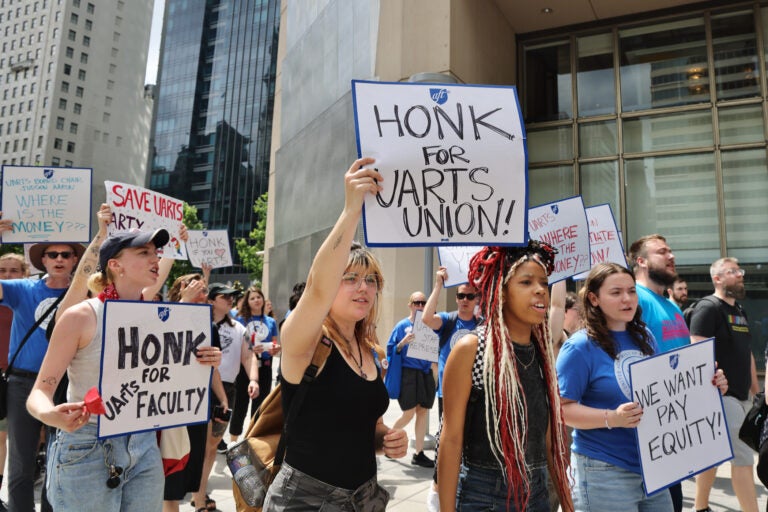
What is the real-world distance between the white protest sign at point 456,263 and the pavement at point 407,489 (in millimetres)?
2059

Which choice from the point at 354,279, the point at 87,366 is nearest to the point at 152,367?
the point at 87,366

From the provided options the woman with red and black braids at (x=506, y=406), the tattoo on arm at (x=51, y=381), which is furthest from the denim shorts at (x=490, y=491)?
the tattoo on arm at (x=51, y=381)

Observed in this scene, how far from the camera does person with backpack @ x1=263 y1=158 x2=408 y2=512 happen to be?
6.63ft

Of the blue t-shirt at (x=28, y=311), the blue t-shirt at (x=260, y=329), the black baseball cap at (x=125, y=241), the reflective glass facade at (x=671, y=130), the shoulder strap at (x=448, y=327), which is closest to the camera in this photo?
the black baseball cap at (x=125, y=241)

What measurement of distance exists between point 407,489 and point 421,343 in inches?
67.5

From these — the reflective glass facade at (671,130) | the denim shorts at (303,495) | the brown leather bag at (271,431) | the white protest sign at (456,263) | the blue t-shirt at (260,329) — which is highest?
the reflective glass facade at (671,130)

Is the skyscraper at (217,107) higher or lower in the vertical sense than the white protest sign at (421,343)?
higher

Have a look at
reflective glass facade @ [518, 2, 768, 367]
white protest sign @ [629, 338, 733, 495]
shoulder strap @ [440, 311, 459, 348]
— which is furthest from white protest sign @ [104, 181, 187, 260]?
reflective glass facade @ [518, 2, 768, 367]

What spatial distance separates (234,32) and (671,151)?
7873 centimetres

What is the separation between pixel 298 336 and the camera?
2074 mm

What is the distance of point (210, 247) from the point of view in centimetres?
839

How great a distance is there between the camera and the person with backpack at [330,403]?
2021mm

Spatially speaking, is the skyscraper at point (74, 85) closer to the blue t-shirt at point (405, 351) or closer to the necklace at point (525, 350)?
the blue t-shirt at point (405, 351)

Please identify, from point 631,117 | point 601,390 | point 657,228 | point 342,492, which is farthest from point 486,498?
point 631,117
